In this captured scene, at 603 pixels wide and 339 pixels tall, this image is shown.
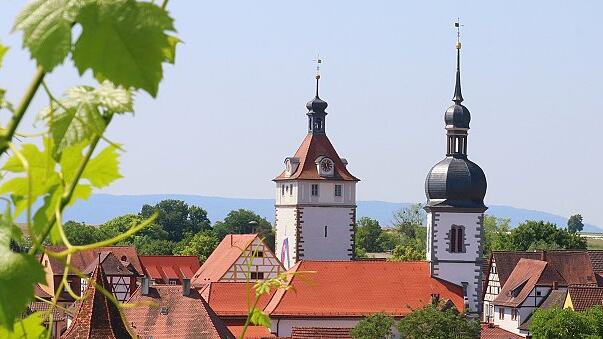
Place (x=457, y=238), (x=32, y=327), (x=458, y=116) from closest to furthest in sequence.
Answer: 1. (x=32, y=327)
2. (x=457, y=238)
3. (x=458, y=116)

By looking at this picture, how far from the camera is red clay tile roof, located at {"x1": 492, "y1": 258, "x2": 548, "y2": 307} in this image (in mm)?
50594

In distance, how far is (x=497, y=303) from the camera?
171 ft

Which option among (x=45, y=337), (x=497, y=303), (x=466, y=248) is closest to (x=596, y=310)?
(x=466, y=248)

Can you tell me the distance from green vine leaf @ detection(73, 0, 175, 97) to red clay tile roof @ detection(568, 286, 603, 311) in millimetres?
43410

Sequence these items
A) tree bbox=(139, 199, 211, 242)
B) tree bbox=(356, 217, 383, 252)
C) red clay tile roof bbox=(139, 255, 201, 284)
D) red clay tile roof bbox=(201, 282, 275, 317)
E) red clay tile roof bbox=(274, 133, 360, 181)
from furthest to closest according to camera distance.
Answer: tree bbox=(356, 217, 383, 252) → tree bbox=(139, 199, 211, 242) → red clay tile roof bbox=(139, 255, 201, 284) → red clay tile roof bbox=(274, 133, 360, 181) → red clay tile roof bbox=(201, 282, 275, 317)

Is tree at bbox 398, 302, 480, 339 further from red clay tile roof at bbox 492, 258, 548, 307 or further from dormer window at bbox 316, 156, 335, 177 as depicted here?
dormer window at bbox 316, 156, 335, 177

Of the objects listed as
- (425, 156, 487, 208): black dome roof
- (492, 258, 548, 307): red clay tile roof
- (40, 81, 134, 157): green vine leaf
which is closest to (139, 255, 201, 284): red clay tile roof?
(492, 258, 548, 307): red clay tile roof

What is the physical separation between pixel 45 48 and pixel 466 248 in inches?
1769

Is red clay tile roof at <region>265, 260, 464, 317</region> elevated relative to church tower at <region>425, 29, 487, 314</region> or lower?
lower

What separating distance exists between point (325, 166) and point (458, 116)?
5.62 metres

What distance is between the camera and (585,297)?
44.2 metres

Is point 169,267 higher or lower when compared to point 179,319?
lower

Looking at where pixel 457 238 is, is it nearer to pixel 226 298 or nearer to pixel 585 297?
pixel 585 297

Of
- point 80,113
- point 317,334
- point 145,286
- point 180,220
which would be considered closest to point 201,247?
point 180,220
